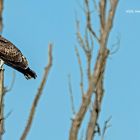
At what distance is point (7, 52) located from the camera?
16750mm

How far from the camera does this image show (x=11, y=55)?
1658cm

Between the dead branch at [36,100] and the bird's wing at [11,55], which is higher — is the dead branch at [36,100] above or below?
below

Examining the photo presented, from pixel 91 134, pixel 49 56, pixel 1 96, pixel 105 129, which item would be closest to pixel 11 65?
pixel 1 96

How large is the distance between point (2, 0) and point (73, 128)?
8.94 meters

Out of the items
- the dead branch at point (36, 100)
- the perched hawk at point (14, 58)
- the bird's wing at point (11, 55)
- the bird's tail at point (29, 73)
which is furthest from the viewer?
the bird's wing at point (11, 55)

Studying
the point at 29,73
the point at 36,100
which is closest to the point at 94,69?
the point at 36,100

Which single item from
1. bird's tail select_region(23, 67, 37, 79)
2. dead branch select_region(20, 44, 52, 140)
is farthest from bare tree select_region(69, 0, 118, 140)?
bird's tail select_region(23, 67, 37, 79)

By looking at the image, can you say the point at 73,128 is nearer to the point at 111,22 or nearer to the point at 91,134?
the point at 91,134

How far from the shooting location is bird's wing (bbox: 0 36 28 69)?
16.0m

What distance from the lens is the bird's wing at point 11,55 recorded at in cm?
1597

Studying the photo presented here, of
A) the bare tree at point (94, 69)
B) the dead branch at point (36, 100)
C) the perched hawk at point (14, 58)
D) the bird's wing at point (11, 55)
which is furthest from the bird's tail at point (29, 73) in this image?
the dead branch at point (36, 100)

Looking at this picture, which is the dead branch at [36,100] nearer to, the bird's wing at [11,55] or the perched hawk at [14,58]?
the perched hawk at [14,58]

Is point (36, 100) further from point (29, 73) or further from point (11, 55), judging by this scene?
point (11, 55)

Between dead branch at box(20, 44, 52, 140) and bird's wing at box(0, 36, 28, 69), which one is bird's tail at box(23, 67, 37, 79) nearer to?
bird's wing at box(0, 36, 28, 69)
